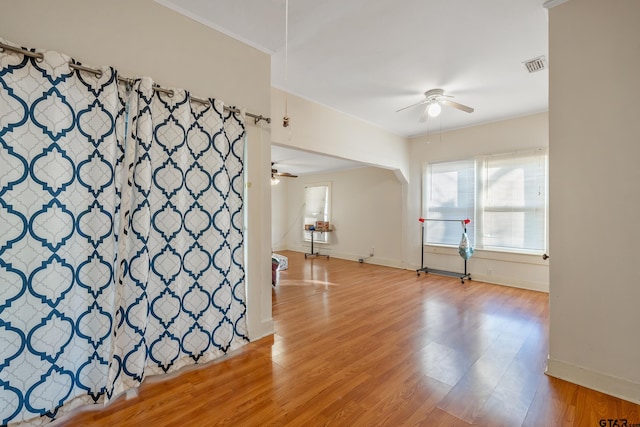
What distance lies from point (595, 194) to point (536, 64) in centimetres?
180

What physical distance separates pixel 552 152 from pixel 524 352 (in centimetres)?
169

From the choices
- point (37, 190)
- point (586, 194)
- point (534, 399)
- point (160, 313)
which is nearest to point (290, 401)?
point (160, 313)

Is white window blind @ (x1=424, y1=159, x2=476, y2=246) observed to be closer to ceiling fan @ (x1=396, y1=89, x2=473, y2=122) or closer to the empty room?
ceiling fan @ (x1=396, y1=89, x2=473, y2=122)

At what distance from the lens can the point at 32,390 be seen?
1.49 meters

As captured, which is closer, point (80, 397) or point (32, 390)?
point (32, 390)

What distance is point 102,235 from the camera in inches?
67.2

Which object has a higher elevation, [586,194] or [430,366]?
[586,194]

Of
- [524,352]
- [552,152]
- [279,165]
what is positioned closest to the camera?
[552,152]

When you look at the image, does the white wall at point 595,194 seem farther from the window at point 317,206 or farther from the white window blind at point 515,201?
the window at point 317,206

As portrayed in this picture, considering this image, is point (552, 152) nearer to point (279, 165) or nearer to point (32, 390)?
point (32, 390)

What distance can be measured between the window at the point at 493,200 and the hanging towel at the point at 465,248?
275 mm

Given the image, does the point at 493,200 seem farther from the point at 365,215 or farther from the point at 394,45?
the point at 394,45

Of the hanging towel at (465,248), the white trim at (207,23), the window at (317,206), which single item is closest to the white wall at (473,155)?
the hanging towel at (465,248)

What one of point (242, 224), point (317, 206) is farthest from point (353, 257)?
point (242, 224)
